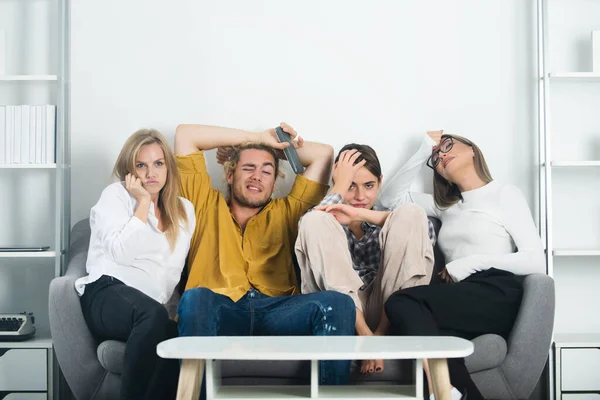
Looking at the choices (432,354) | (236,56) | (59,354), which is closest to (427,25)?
(236,56)

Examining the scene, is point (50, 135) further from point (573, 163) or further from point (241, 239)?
point (573, 163)

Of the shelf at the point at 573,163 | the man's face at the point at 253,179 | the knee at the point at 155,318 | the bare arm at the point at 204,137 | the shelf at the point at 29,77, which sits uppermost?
the shelf at the point at 29,77

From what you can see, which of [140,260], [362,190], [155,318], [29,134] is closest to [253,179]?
[362,190]

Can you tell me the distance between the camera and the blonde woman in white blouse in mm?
2316

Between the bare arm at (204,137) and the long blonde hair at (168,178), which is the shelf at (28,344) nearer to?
the long blonde hair at (168,178)

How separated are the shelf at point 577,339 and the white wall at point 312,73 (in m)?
0.67

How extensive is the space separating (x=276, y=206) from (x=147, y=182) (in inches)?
22.5

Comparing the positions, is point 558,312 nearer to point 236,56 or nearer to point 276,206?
point 276,206

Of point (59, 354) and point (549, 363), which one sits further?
point (549, 363)

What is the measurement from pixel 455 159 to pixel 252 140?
3.00 feet

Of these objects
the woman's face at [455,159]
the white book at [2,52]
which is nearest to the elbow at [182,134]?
the white book at [2,52]

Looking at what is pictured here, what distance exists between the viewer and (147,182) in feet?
9.12

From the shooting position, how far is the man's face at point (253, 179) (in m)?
2.97

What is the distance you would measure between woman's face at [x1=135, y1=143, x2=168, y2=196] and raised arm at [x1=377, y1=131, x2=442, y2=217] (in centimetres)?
103
